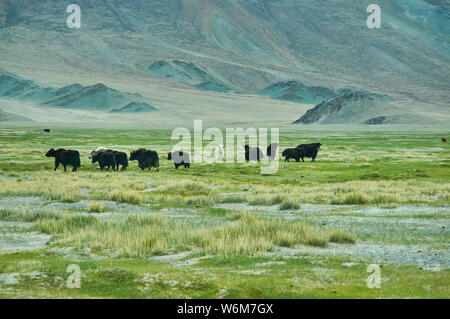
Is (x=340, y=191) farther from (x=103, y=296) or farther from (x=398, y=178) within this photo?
(x=103, y=296)

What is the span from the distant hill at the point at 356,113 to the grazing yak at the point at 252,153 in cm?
11642

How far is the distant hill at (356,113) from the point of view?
514 ft

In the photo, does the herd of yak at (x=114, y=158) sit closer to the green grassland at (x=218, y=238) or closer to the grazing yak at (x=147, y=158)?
the grazing yak at (x=147, y=158)

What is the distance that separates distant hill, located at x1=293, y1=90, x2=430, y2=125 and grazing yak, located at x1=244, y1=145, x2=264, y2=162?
116 metres

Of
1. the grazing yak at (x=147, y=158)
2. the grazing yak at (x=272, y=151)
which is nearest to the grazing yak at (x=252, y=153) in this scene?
the grazing yak at (x=272, y=151)

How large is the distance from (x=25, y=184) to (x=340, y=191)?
1523 centimetres

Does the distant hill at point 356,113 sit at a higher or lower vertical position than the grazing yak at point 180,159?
higher

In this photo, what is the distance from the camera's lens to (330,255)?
36.4ft

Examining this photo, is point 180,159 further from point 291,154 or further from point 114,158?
point 291,154

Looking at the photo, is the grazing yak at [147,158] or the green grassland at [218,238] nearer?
the green grassland at [218,238]

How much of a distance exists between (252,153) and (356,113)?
422ft

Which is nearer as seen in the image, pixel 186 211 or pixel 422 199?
pixel 186 211

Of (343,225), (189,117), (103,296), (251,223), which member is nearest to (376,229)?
(343,225)

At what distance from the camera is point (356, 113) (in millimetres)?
166500
